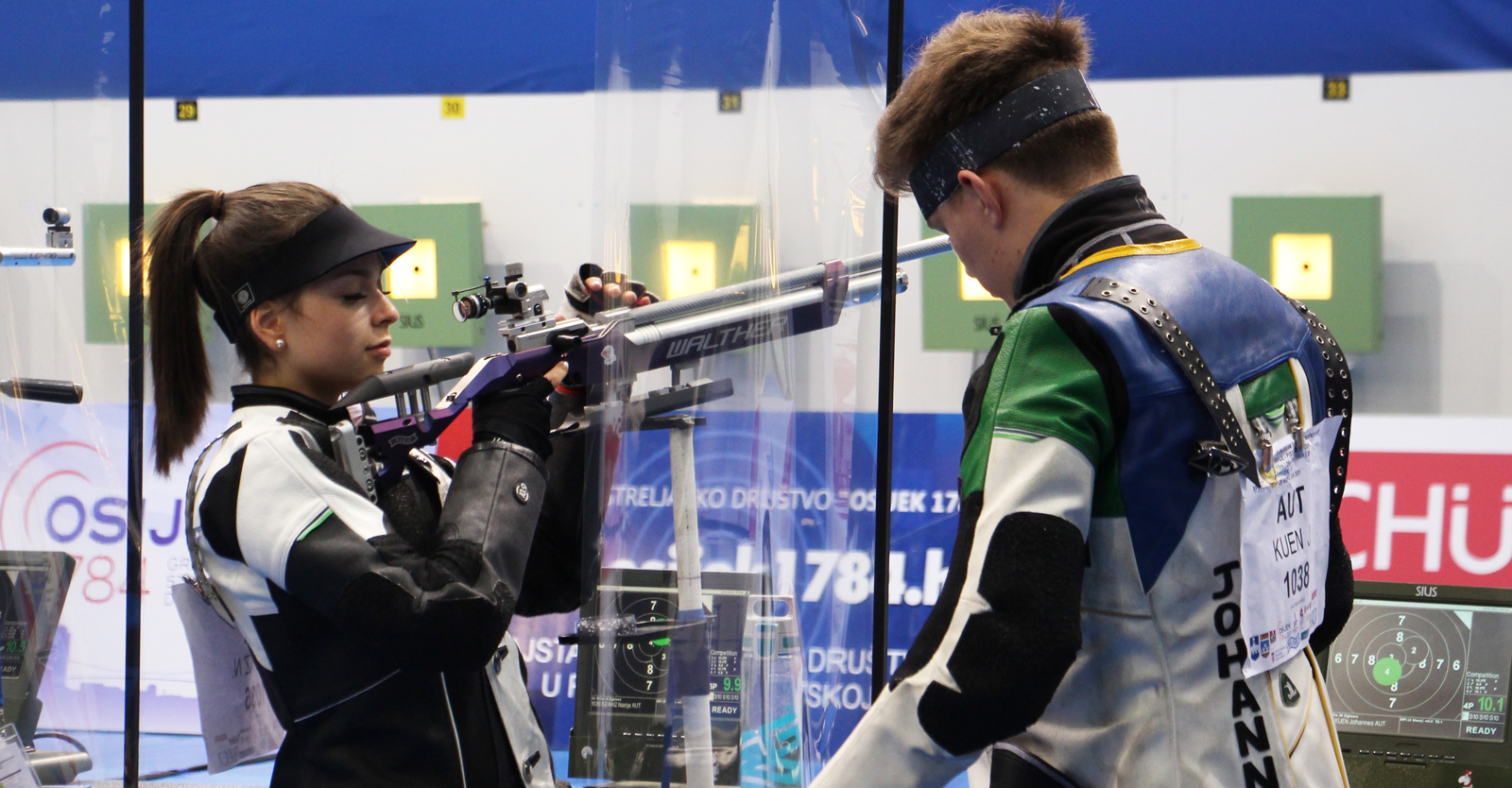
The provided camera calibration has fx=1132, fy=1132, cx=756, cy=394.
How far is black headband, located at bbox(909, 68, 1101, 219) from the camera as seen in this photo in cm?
87

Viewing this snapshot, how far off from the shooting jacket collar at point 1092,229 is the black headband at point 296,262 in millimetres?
703

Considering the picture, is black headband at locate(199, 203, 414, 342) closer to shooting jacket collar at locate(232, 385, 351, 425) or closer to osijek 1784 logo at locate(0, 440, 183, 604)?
shooting jacket collar at locate(232, 385, 351, 425)

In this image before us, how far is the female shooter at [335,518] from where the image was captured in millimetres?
1054

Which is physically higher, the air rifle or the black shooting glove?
the black shooting glove

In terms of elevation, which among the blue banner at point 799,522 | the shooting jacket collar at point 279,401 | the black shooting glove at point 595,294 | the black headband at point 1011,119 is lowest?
Result: the blue banner at point 799,522

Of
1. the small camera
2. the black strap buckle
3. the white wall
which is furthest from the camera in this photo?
the white wall

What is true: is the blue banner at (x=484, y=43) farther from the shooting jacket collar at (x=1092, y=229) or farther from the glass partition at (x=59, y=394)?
the shooting jacket collar at (x=1092, y=229)

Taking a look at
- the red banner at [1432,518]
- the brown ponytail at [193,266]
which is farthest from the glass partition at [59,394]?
the red banner at [1432,518]

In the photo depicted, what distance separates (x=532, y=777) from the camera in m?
1.19

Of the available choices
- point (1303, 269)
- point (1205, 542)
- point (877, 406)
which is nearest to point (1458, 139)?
point (1303, 269)

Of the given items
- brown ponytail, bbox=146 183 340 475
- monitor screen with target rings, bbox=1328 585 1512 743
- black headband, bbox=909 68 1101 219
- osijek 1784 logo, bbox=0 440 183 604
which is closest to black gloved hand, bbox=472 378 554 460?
brown ponytail, bbox=146 183 340 475

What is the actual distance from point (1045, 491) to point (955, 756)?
0.19 m

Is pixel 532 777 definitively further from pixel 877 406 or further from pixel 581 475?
pixel 877 406

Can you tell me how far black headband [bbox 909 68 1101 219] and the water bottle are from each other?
56 cm
